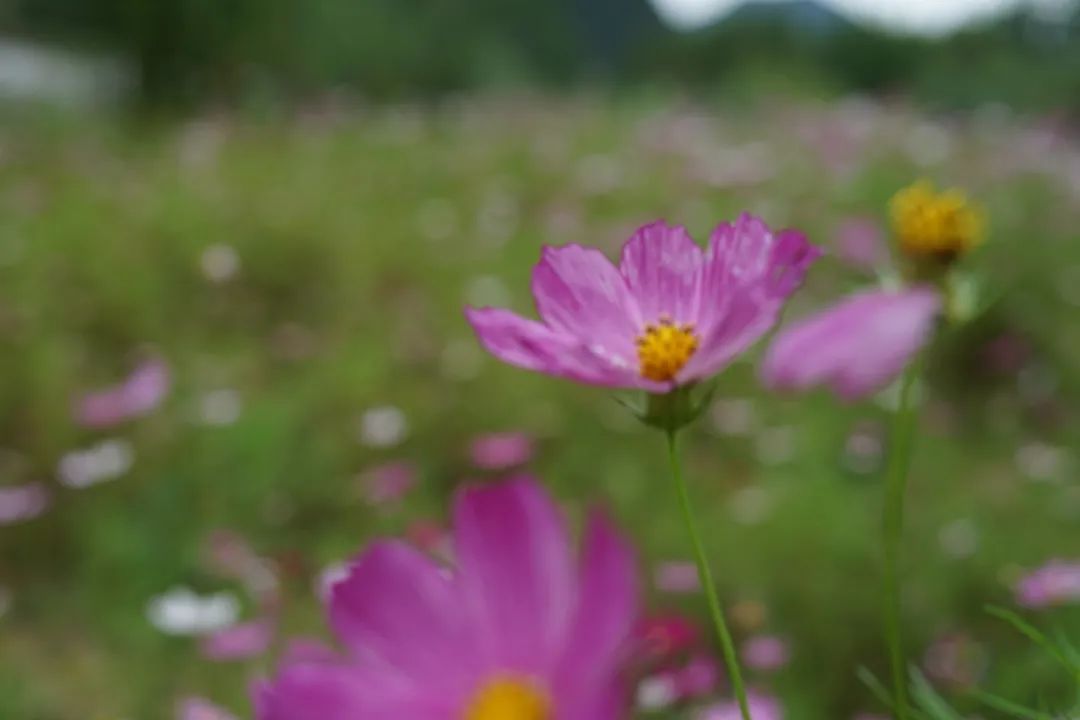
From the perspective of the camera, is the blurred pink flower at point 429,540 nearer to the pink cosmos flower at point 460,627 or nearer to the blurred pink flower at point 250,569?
the blurred pink flower at point 250,569

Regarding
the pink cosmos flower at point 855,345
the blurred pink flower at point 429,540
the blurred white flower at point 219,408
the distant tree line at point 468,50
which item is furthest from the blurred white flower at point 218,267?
the distant tree line at point 468,50

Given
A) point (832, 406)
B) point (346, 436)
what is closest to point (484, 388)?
point (346, 436)

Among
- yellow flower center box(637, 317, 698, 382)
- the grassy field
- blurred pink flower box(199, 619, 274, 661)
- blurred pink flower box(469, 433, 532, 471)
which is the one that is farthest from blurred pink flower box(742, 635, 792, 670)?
yellow flower center box(637, 317, 698, 382)

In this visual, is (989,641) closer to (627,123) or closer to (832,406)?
(832,406)

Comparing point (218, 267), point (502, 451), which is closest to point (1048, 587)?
point (502, 451)

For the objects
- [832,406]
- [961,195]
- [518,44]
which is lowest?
[518,44]

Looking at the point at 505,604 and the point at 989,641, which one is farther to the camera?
the point at 989,641

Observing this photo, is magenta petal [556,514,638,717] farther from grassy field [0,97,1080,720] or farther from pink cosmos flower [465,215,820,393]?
grassy field [0,97,1080,720]
